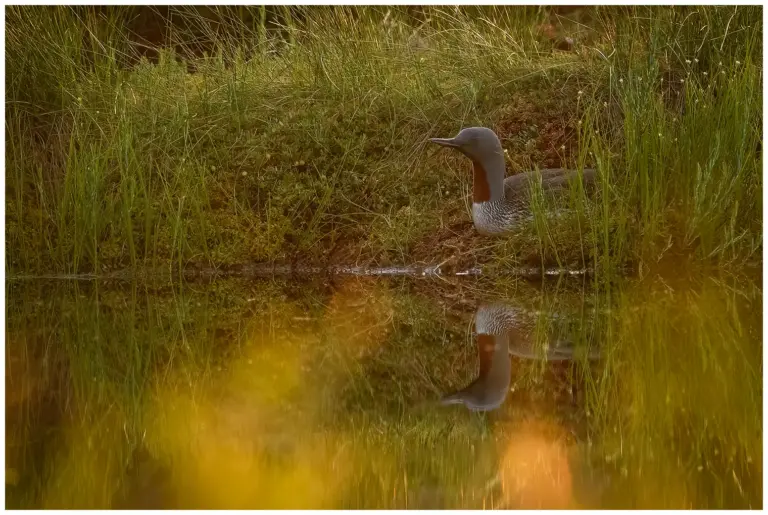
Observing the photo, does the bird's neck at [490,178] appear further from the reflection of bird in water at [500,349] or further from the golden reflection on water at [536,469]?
the golden reflection on water at [536,469]

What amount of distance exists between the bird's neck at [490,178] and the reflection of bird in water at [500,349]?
1.42 m

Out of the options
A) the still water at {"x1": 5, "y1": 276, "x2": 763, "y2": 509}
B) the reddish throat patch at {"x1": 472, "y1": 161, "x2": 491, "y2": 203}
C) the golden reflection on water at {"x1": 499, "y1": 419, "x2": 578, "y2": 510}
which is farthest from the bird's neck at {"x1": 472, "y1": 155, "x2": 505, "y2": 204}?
the golden reflection on water at {"x1": 499, "y1": 419, "x2": 578, "y2": 510}

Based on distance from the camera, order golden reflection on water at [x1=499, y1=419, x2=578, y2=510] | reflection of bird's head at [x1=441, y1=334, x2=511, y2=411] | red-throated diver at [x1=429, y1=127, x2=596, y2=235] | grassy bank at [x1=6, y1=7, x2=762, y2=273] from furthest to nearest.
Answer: red-throated diver at [x1=429, y1=127, x2=596, y2=235] < grassy bank at [x1=6, y1=7, x2=762, y2=273] < reflection of bird's head at [x1=441, y1=334, x2=511, y2=411] < golden reflection on water at [x1=499, y1=419, x2=578, y2=510]

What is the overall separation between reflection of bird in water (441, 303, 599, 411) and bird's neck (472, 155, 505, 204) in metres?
1.42

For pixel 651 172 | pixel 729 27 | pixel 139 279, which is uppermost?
pixel 729 27

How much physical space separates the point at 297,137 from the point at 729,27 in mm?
2757

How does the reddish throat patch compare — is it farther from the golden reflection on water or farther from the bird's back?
the golden reflection on water

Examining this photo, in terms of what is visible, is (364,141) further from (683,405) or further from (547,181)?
(683,405)

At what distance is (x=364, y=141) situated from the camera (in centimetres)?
700

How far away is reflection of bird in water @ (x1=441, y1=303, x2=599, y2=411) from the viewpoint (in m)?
3.22

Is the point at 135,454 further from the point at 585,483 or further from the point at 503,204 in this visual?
the point at 503,204

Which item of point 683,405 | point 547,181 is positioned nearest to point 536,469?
point 683,405

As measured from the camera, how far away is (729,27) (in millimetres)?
6746

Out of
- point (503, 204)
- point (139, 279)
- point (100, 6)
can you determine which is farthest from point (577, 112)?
point (100, 6)
